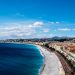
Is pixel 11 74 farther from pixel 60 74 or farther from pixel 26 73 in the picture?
pixel 60 74

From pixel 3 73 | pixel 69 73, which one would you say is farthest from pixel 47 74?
pixel 3 73

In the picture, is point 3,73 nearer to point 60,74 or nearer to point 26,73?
point 26,73

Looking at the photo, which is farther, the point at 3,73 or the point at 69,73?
the point at 3,73

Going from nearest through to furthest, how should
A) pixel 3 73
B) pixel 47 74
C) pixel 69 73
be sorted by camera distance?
pixel 69 73, pixel 47 74, pixel 3 73

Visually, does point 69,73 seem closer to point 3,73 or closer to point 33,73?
point 33,73

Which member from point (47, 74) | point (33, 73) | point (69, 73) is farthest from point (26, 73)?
point (69, 73)

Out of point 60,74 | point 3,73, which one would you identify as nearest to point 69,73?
point 60,74

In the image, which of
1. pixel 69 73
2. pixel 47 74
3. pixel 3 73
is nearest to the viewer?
pixel 69 73
